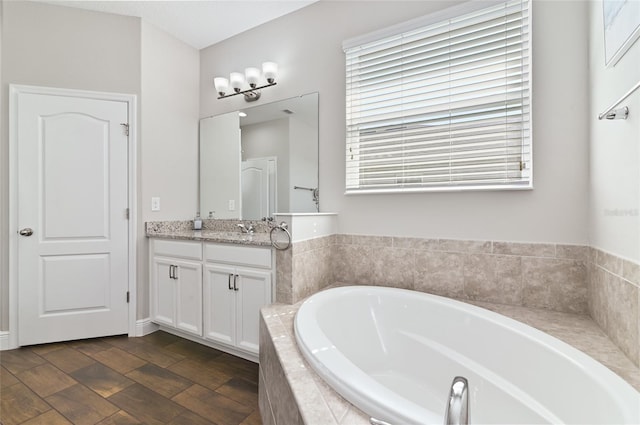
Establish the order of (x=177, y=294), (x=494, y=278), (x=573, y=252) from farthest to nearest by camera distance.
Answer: (x=177, y=294) < (x=494, y=278) < (x=573, y=252)

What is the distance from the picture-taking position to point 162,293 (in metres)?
2.49

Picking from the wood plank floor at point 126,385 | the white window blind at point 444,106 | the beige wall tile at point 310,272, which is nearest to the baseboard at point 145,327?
the wood plank floor at point 126,385

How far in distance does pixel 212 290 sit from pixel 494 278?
184 cm

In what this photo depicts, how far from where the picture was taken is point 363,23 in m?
2.16

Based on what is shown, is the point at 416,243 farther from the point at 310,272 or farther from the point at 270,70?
the point at 270,70

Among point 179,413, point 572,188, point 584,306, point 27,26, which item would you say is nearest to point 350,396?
point 179,413

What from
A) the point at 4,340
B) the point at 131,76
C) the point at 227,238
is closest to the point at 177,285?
the point at 227,238

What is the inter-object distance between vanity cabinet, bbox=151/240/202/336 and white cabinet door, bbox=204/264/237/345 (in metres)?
0.09

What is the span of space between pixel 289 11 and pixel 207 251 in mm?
2024

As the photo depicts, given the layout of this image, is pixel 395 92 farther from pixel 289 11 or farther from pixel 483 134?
pixel 289 11

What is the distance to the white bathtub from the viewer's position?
840mm

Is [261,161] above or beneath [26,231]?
above

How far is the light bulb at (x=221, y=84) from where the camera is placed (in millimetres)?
2760

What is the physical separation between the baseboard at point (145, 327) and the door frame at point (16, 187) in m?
0.03
